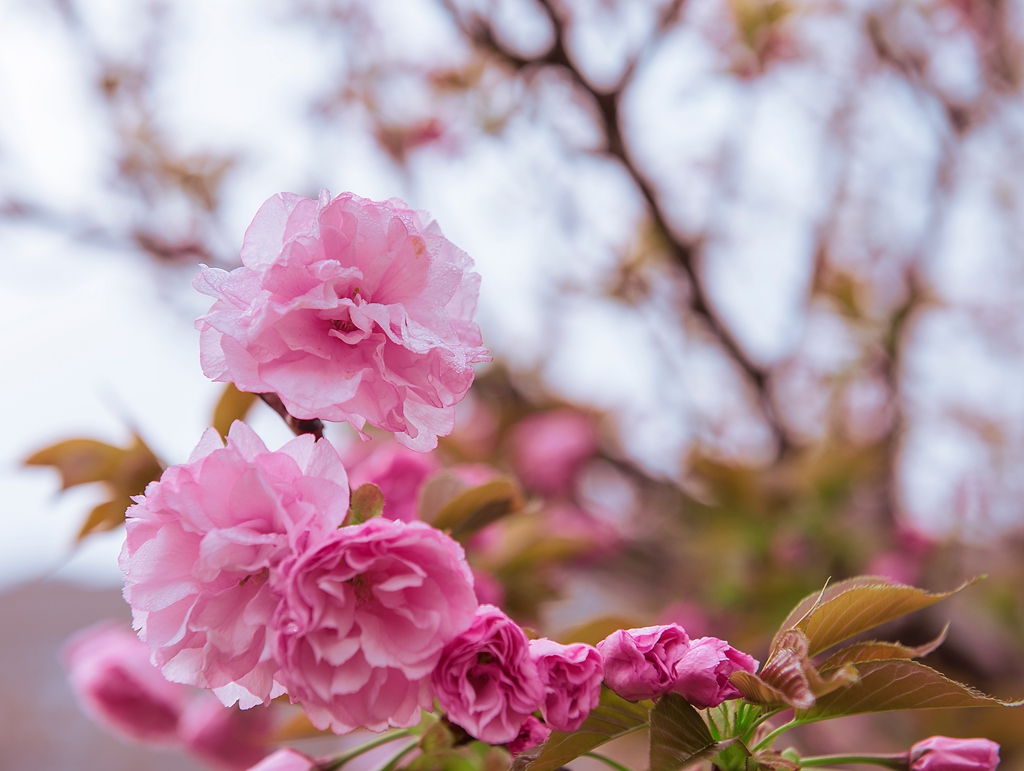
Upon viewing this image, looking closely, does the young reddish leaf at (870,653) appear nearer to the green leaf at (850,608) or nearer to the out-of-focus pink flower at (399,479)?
the green leaf at (850,608)

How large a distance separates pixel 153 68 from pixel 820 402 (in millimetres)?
2294

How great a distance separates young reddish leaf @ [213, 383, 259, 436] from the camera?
2.06 ft

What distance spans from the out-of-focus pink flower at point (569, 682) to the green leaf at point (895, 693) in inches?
5.0

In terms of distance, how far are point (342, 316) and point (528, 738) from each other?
A: 259 millimetres

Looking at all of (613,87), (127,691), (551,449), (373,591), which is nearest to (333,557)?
(373,591)

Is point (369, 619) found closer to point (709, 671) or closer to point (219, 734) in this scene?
point (709, 671)

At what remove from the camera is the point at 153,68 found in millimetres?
2021

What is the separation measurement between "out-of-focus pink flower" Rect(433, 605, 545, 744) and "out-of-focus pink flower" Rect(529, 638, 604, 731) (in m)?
0.01

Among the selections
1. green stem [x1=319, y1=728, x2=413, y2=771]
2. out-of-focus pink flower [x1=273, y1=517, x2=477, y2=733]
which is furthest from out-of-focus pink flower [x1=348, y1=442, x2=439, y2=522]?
out-of-focus pink flower [x1=273, y1=517, x2=477, y2=733]

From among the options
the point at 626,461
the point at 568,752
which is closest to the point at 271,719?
the point at 568,752

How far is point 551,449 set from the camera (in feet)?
6.81

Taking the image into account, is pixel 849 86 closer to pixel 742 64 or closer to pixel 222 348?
pixel 742 64

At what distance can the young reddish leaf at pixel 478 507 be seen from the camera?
0.65 metres

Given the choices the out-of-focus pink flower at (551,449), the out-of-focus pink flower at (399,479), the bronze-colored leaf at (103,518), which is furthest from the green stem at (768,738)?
the out-of-focus pink flower at (551,449)
